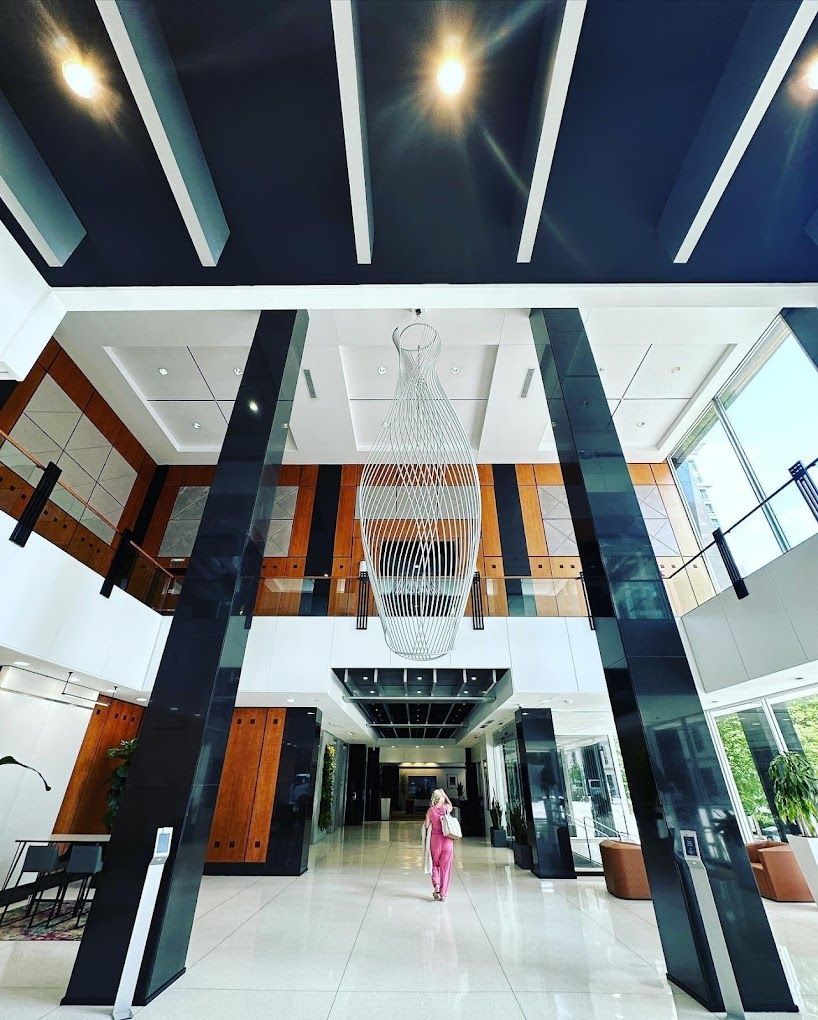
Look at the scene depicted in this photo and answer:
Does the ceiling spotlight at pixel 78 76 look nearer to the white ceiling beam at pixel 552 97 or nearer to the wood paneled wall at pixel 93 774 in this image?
the white ceiling beam at pixel 552 97

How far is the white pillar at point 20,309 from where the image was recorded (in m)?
1.52

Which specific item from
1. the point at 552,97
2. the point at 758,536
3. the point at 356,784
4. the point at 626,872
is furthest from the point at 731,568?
the point at 356,784

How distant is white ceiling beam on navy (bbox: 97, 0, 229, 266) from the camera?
1.18 meters

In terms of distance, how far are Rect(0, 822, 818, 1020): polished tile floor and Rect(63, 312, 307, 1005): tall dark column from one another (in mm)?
258

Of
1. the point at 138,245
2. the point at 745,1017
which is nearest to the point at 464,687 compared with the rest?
the point at 745,1017

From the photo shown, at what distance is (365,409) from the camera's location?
414 inches

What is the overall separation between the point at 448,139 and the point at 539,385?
8.83 metres

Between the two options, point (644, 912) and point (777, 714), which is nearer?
point (644, 912)

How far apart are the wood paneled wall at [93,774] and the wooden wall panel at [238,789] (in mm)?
1625

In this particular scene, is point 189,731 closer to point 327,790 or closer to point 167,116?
point 167,116

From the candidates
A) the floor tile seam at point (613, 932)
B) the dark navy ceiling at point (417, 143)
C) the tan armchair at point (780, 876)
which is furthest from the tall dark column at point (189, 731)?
the tan armchair at point (780, 876)

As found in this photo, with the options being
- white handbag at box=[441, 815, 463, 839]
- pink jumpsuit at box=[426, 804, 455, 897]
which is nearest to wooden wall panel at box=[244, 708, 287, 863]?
pink jumpsuit at box=[426, 804, 455, 897]

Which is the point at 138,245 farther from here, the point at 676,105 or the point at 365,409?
the point at 365,409

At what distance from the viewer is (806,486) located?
17.2ft
